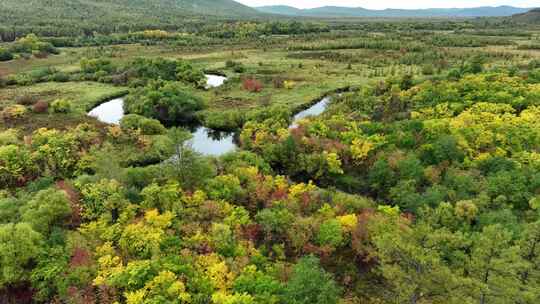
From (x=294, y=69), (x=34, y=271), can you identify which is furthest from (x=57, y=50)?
(x=34, y=271)

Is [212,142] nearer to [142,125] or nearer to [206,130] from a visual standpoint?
[206,130]

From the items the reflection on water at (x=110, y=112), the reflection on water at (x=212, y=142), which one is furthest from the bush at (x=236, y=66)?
the reflection on water at (x=212, y=142)

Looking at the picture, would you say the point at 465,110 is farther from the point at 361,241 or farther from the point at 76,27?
the point at 76,27

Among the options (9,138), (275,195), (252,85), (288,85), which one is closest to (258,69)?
(288,85)

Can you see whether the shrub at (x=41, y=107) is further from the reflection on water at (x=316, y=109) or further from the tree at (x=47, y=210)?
the reflection on water at (x=316, y=109)

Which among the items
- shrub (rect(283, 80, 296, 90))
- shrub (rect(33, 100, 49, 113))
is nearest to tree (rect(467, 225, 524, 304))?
shrub (rect(283, 80, 296, 90))

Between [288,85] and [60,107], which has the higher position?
[288,85]

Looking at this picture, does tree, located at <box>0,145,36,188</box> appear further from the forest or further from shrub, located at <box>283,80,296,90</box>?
shrub, located at <box>283,80,296,90</box>
